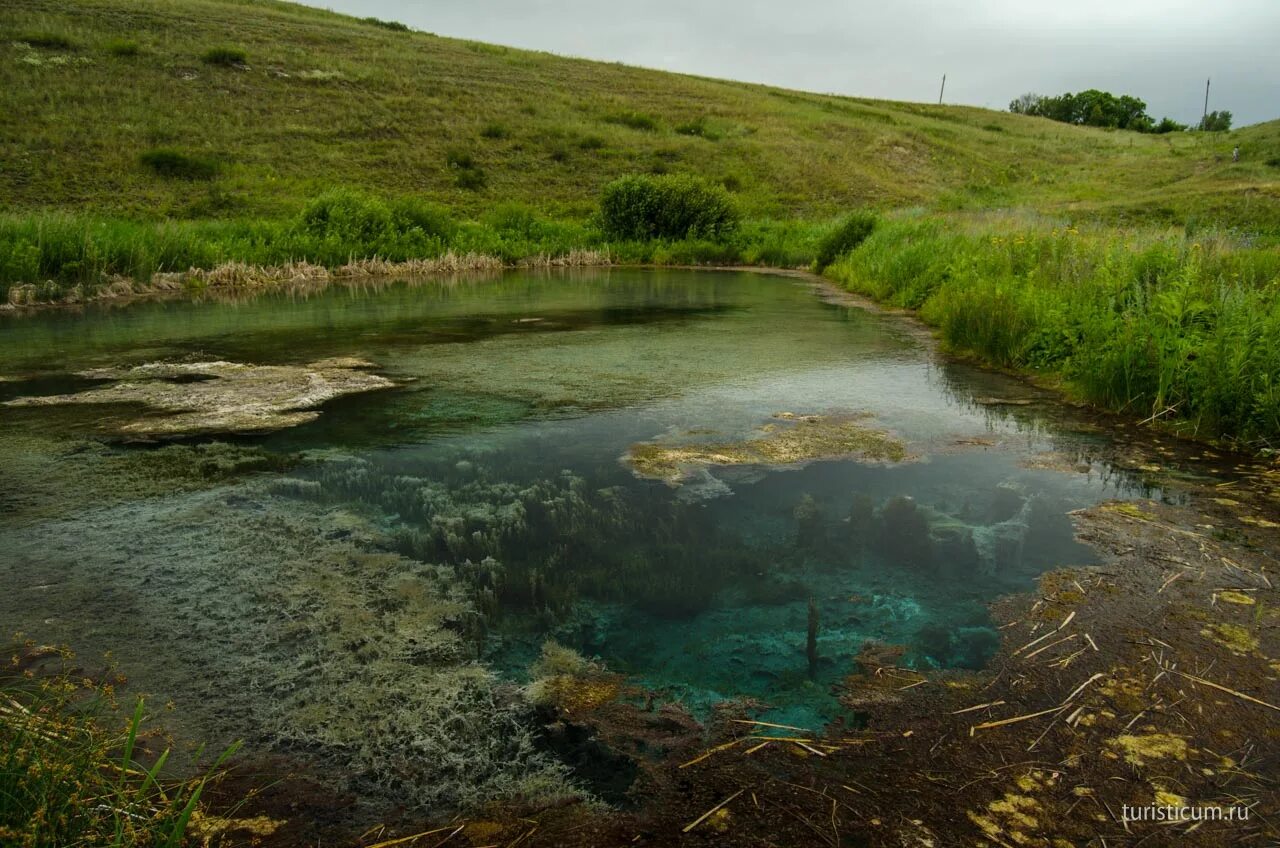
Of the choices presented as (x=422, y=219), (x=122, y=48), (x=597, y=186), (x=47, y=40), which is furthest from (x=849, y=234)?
(x=47, y=40)

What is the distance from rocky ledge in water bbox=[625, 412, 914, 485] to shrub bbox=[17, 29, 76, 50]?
33.7m

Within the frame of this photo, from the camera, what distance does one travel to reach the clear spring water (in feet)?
8.50

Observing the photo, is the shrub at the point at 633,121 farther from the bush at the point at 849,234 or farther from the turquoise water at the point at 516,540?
the turquoise water at the point at 516,540

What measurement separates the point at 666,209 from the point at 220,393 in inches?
716

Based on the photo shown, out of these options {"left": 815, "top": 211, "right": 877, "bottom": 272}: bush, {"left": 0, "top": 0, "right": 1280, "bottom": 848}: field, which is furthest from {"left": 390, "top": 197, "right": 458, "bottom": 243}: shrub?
{"left": 815, "top": 211, "right": 877, "bottom": 272}: bush

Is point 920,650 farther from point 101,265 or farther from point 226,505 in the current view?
point 101,265

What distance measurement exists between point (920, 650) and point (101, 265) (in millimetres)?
14320

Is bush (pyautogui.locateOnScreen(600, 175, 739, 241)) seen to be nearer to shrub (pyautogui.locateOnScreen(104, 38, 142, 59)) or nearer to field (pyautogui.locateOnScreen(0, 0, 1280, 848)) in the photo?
field (pyautogui.locateOnScreen(0, 0, 1280, 848))

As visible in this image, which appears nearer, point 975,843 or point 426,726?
point 975,843

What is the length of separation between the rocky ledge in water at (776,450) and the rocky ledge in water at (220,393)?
7.98ft

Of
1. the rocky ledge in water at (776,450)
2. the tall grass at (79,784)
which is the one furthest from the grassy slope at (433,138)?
the tall grass at (79,784)

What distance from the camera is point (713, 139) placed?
34.6 m

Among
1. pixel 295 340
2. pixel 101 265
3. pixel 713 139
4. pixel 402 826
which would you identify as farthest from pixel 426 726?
pixel 713 139

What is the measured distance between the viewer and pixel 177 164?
21641mm
